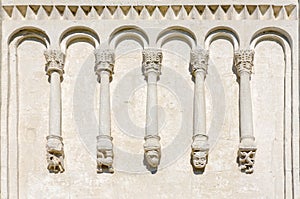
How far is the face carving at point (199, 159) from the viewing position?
31.2ft

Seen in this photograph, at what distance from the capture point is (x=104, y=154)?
375 inches

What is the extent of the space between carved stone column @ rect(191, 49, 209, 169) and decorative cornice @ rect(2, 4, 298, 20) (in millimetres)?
360

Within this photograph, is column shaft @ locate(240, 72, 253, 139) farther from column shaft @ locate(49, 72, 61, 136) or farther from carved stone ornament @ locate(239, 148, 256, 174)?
column shaft @ locate(49, 72, 61, 136)

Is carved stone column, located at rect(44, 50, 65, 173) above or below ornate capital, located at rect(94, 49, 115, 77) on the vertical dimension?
below

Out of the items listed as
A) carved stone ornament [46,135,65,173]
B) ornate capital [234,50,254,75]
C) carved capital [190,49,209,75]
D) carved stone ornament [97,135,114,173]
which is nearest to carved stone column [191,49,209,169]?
carved capital [190,49,209,75]

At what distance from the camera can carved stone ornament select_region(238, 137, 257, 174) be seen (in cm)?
952

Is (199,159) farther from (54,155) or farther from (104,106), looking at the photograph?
(54,155)

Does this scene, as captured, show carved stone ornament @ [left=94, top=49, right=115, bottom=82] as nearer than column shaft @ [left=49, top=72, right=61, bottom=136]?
No

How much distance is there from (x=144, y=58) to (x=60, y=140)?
3.19 feet

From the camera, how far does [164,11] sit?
394 inches

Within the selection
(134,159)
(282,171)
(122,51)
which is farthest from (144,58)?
(282,171)

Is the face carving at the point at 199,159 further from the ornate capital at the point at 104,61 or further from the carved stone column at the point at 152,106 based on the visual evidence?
the ornate capital at the point at 104,61

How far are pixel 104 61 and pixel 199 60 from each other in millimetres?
769

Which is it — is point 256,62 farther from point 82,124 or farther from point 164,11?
point 82,124
